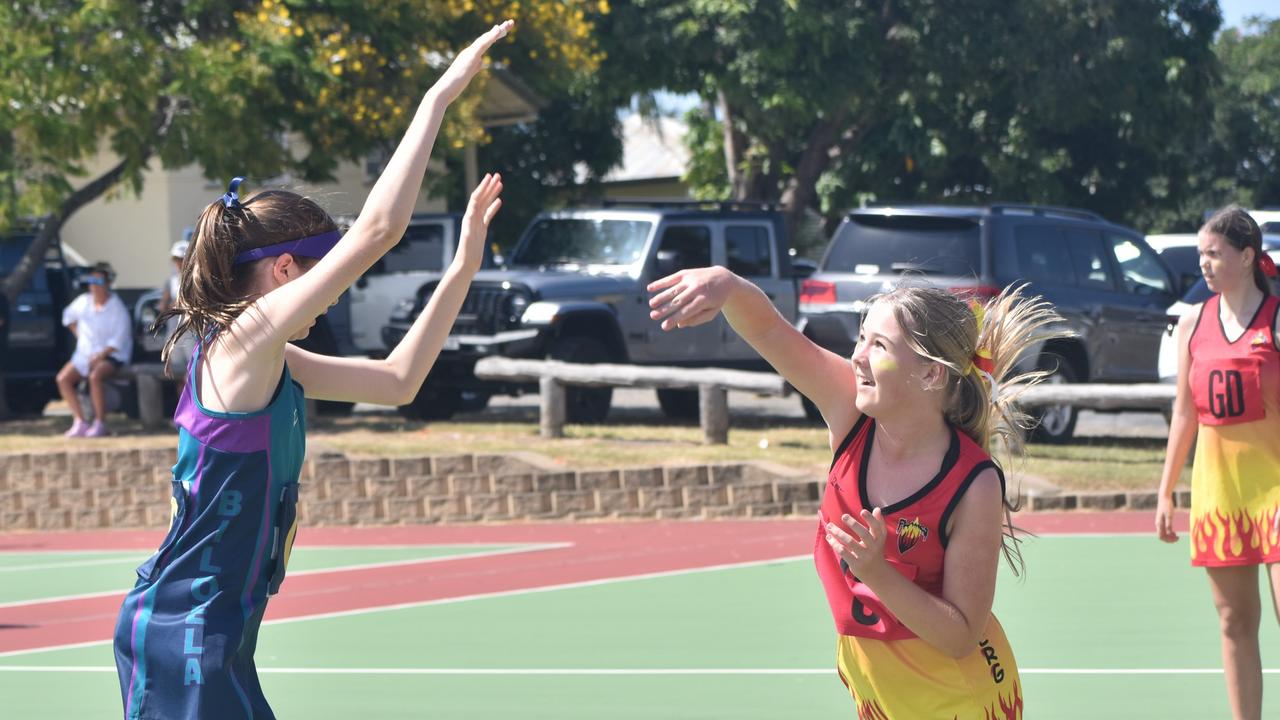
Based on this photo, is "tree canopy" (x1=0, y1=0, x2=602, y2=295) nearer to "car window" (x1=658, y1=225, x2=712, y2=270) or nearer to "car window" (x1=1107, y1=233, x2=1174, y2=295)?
"car window" (x1=658, y1=225, x2=712, y2=270)

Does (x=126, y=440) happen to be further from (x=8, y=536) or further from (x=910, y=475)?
(x=910, y=475)

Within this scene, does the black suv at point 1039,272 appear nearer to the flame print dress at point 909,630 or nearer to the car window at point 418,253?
the car window at point 418,253

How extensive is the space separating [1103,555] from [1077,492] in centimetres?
207

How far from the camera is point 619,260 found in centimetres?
1775

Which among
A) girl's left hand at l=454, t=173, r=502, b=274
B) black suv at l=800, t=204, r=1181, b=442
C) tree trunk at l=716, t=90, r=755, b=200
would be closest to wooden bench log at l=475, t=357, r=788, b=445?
black suv at l=800, t=204, r=1181, b=442

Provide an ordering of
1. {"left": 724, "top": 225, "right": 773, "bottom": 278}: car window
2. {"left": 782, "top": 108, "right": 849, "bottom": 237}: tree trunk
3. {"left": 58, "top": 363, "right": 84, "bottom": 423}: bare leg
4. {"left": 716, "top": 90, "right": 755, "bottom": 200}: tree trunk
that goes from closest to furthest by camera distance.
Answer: {"left": 58, "top": 363, "right": 84, "bottom": 423}: bare leg → {"left": 724, "top": 225, "right": 773, "bottom": 278}: car window → {"left": 782, "top": 108, "right": 849, "bottom": 237}: tree trunk → {"left": 716, "top": 90, "right": 755, "bottom": 200}: tree trunk

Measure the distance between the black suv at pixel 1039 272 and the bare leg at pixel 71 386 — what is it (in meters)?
6.77

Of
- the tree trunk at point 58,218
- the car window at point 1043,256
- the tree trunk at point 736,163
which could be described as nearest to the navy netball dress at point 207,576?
the car window at point 1043,256

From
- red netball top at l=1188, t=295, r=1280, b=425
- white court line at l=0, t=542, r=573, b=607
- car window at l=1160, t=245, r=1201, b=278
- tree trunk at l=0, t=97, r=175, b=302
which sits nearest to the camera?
red netball top at l=1188, t=295, r=1280, b=425

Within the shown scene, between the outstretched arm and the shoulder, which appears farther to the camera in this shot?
the outstretched arm

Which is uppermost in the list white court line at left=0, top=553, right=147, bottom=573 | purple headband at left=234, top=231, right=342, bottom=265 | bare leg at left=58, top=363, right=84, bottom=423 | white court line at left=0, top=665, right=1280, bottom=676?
purple headband at left=234, top=231, right=342, bottom=265

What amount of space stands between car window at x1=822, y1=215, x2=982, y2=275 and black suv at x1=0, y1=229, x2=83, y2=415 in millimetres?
8491

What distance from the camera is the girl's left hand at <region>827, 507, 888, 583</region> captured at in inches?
123

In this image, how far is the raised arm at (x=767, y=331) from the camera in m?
3.38
